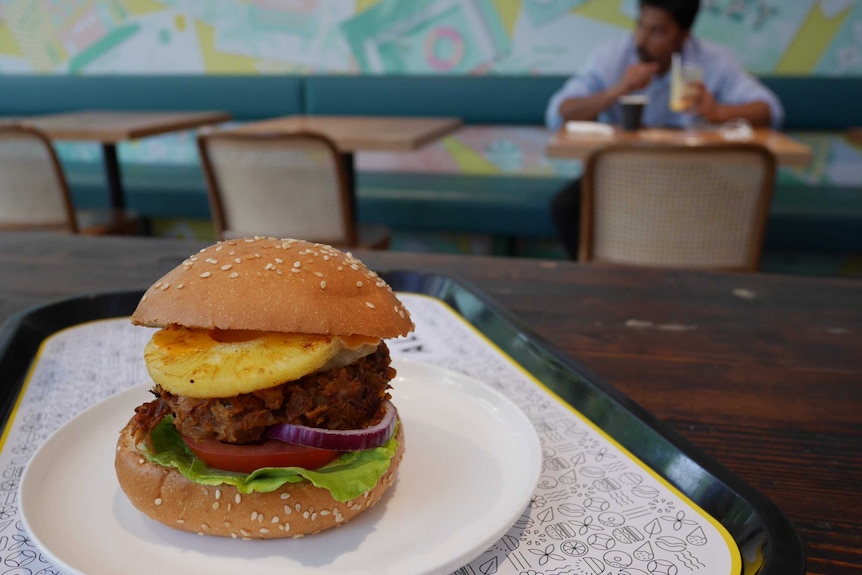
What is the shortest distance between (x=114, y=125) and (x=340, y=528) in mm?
3849

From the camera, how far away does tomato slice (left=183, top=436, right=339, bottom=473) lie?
35.1 inches

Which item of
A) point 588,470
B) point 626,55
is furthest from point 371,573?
point 626,55

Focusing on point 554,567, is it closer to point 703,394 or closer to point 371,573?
point 371,573

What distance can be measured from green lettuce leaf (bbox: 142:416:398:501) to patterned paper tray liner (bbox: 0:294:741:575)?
0.17 m

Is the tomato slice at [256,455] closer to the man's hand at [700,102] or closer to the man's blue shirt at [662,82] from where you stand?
the man's hand at [700,102]

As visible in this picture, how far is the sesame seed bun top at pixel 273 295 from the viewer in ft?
2.84

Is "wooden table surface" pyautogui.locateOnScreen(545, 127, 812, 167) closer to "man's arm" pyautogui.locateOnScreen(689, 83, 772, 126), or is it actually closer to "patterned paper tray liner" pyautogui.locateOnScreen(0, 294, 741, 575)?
"man's arm" pyautogui.locateOnScreen(689, 83, 772, 126)

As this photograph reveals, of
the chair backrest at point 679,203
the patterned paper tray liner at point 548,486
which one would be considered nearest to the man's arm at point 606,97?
the chair backrest at point 679,203

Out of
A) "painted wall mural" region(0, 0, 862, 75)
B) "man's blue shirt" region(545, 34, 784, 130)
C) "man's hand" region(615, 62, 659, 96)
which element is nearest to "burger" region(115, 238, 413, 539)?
"man's hand" region(615, 62, 659, 96)

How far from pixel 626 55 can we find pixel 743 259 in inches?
73.6

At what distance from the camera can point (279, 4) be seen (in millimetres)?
5719

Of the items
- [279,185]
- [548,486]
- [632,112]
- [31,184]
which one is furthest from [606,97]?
[548,486]

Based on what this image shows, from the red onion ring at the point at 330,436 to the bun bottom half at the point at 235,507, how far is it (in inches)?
2.2

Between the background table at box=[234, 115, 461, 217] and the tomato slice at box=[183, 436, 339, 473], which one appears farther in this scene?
the background table at box=[234, 115, 461, 217]
